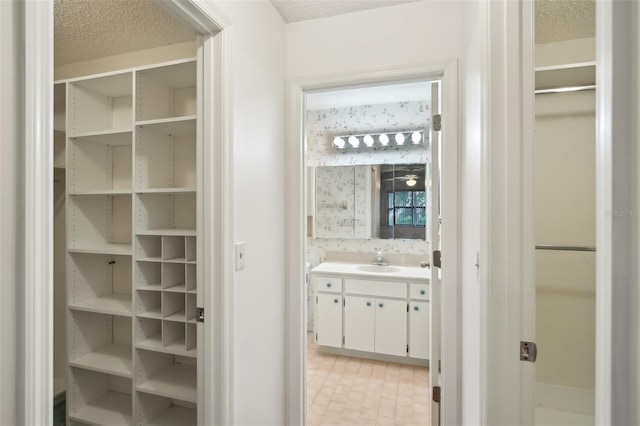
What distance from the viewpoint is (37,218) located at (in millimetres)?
572

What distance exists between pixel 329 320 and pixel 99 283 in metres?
1.92

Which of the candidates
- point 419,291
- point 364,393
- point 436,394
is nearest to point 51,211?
point 436,394

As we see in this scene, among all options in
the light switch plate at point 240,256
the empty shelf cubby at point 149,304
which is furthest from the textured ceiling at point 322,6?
the empty shelf cubby at point 149,304

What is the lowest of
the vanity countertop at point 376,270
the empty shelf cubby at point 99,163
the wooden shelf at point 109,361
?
the wooden shelf at point 109,361

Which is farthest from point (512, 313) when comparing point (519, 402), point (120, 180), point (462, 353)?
point (120, 180)

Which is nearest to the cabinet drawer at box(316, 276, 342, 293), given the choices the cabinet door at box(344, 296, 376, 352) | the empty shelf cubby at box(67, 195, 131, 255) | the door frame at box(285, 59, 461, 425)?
the cabinet door at box(344, 296, 376, 352)

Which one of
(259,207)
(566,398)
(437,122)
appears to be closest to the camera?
(259,207)

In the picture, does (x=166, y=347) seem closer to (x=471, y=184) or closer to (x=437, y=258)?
(x=437, y=258)

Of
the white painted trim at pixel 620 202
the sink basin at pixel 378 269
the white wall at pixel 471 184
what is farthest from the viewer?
the sink basin at pixel 378 269

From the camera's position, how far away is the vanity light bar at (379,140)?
3102mm

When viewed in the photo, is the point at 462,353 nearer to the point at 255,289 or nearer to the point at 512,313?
the point at 512,313

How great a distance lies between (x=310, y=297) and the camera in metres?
3.61

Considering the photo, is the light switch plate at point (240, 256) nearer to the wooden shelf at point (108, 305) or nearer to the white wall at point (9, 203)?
the white wall at point (9, 203)

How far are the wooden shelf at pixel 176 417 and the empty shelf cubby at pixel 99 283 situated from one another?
2.20 ft
